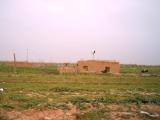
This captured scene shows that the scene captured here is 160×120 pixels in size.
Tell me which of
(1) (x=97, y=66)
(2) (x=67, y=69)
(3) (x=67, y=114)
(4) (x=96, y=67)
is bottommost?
(3) (x=67, y=114)

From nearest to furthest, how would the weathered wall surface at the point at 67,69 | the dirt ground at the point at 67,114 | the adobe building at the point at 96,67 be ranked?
the dirt ground at the point at 67,114, the weathered wall surface at the point at 67,69, the adobe building at the point at 96,67

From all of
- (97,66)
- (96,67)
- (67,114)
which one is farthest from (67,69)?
(67,114)

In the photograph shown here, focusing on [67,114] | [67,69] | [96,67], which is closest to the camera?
[67,114]

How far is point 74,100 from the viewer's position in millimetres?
13602

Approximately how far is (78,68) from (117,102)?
103ft

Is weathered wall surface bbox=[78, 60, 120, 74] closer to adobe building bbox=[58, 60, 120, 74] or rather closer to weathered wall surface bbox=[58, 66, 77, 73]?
adobe building bbox=[58, 60, 120, 74]

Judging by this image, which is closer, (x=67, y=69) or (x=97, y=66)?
(x=67, y=69)

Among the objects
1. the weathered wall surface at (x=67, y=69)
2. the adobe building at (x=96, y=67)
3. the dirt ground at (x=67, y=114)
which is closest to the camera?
the dirt ground at (x=67, y=114)

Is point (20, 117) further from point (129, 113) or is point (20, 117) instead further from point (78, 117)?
point (129, 113)

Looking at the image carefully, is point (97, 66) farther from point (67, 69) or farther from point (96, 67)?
point (67, 69)

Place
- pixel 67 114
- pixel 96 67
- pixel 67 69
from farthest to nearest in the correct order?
pixel 96 67 < pixel 67 69 < pixel 67 114

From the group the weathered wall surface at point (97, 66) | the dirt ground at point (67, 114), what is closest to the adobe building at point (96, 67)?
the weathered wall surface at point (97, 66)

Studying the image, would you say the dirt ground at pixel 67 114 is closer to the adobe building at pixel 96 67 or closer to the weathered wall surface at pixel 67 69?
the weathered wall surface at pixel 67 69

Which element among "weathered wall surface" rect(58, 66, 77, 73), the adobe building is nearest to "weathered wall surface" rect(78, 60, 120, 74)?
the adobe building
